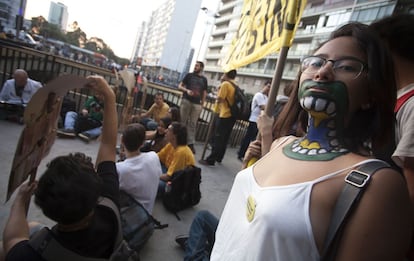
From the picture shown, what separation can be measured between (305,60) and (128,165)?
1.97 meters

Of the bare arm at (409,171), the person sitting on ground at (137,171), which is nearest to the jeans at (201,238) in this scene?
the person sitting on ground at (137,171)

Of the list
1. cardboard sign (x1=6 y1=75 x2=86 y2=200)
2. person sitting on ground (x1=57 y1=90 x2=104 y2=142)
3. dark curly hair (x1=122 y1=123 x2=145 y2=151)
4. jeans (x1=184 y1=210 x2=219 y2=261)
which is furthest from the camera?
person sitting on ground (x1=57 y1=90 x2=104 y2=142)

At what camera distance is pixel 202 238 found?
2375mm

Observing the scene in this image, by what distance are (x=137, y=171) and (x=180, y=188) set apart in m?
0.98

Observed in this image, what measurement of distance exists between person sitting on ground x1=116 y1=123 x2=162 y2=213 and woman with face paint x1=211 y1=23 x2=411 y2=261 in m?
1.57

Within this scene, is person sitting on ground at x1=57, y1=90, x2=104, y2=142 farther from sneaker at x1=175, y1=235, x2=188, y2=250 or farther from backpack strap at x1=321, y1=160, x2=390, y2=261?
backpack strap at x1=321, y1=160, x2=390, y2=261

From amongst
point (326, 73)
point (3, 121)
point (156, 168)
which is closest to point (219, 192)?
point (156, 168)

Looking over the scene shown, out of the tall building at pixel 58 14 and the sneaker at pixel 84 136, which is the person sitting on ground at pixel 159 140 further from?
the tall building at pixel 58 14

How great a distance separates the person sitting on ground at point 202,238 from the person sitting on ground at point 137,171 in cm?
57

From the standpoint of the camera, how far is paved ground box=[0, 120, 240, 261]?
2635 millimetres

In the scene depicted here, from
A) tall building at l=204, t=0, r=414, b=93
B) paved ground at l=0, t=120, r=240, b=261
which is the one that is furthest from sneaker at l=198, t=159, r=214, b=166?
tall building at l=204, t=0, r=414, b=93

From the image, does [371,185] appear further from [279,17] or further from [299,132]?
[279,17]

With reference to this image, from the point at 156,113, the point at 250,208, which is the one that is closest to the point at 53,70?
the point at 156,113

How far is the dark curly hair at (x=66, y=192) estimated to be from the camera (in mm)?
Result: 1207
